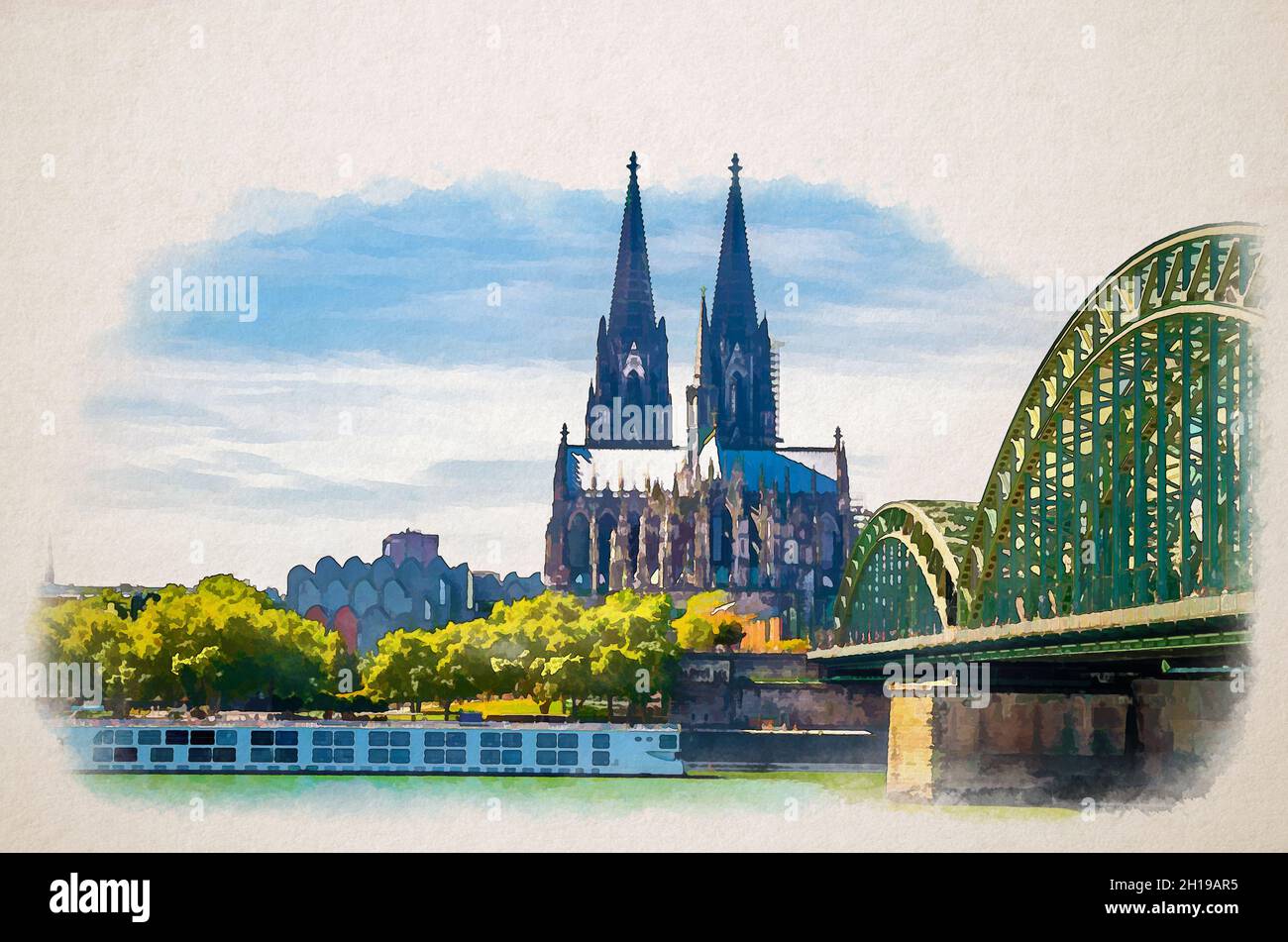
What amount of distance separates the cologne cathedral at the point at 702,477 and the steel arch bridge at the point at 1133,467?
43.8 m

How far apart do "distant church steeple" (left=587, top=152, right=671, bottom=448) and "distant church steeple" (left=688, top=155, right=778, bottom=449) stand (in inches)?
73.8

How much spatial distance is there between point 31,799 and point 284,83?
728 cm

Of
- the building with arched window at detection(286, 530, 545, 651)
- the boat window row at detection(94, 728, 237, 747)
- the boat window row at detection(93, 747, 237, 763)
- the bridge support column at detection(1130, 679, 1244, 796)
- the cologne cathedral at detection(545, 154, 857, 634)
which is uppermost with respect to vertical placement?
the cologne cathedral at detection(545, 154, 857, 634)

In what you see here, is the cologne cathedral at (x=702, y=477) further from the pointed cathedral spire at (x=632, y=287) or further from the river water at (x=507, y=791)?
the river water at (x=507, y=791)

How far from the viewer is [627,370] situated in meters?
95.8

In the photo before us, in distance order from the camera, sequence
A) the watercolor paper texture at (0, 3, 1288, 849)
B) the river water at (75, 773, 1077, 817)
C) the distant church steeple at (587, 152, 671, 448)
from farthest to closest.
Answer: the distant church steeple at (587, 152, 671, 448)
the river water at (75, 773, 1077, 817)
the watercolor paper texture at (0, 3, 1288, 849)

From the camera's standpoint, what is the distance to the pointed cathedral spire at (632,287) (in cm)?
9100

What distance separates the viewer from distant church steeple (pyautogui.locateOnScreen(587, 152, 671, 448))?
94.6 meters

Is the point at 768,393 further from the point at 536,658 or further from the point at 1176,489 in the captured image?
the point at 1176,489

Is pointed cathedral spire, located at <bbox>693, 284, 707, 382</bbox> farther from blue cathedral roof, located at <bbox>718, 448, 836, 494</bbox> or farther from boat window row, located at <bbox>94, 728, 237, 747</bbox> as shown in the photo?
boat window row, located at <bbox>94, 728, 237, 747</bbox>

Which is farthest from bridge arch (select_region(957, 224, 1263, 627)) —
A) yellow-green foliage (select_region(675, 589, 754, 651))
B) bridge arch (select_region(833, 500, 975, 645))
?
yellow-green foliage (select_region(675, 589, 754, 651))

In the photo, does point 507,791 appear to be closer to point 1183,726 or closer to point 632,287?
point 1183,726

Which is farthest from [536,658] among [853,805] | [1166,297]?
[1166,297]

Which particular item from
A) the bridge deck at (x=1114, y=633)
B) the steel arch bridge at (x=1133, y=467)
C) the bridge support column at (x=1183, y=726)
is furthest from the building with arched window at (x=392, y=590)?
the bridge support column at (x=1183, y=726)
